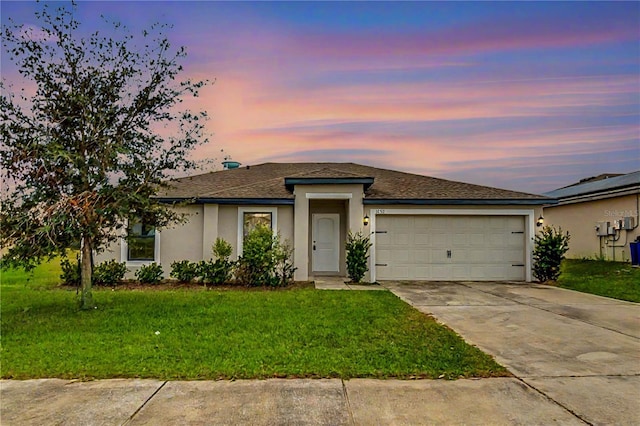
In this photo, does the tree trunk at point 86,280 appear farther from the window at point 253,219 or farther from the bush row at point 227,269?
the window at point 253,219

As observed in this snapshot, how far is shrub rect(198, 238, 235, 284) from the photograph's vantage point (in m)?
11.0

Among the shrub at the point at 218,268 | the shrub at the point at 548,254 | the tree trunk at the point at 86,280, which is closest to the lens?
the tree trunk at the point at 86,280

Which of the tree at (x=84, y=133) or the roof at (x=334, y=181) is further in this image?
the roof at (x=334, y=181)

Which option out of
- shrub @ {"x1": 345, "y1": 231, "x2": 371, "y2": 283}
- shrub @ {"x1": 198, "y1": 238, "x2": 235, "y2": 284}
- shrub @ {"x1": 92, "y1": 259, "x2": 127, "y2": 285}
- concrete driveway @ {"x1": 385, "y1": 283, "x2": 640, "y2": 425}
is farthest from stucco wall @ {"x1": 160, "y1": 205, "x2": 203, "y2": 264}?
concrete driveway @ {"x1": 385, "y1": 283, "x2": 640, "y2": 425}

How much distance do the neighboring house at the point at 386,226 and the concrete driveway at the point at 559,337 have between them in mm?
1762

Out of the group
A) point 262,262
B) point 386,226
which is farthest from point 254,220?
point 386,226

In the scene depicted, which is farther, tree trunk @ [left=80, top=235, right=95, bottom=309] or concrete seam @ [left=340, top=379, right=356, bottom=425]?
tree trunk @ [left=80, top=235, right=95, bottom=309]

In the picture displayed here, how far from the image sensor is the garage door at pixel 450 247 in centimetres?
1220

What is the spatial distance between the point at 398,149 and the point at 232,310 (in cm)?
1158

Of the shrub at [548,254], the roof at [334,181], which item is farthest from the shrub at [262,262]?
the shrub at [548,254]

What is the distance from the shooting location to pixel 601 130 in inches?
547

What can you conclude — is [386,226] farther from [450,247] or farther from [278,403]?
[278,403]

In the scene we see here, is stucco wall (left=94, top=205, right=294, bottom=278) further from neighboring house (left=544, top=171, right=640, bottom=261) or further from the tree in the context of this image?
neighboring house (left=544, top=171, right=640, bottom=261)

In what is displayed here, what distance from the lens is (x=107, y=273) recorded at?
10.8 meters
